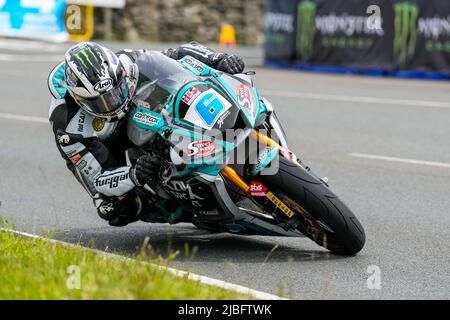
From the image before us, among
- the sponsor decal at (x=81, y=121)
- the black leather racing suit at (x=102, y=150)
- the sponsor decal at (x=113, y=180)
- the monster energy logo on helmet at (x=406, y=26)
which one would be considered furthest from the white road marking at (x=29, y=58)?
the sponsor decal at (x=113, y=180)

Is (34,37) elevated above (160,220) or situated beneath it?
situated beneath

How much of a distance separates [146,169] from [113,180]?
0.31 metres

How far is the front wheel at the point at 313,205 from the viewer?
20.0 ft

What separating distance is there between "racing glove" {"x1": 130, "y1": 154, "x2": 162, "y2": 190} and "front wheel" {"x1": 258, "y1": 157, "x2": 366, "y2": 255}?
63cm

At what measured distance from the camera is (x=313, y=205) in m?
6.10

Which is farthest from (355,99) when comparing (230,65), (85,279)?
(85,279)

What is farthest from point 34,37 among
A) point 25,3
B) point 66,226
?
point 66,226

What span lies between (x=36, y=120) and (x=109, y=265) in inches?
325

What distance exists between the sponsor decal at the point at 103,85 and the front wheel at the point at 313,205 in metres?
1.07

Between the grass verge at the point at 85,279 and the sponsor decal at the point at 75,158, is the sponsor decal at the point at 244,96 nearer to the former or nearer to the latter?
the sponsor decal at the point at 75,158

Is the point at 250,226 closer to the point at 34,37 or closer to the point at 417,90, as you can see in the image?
the point at 417,90

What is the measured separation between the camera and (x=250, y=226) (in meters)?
6.37

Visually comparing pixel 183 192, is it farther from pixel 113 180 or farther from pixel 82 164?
pixel 82 164

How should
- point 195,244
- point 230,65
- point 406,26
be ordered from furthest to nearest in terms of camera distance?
point 406,26 < point 195,244 < point 230,65
